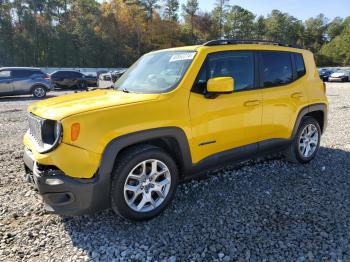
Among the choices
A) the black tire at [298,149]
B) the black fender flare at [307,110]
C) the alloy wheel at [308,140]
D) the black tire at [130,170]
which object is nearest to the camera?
the black tire at [130,170]

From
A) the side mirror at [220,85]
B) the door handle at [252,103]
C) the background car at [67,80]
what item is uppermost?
the side mirror at [220,85]

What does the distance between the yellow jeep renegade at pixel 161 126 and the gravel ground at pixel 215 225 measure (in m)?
0.32

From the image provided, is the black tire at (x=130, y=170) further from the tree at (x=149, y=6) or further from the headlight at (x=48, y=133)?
the tree at (x=149, y=6)

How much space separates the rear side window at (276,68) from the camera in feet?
14.0

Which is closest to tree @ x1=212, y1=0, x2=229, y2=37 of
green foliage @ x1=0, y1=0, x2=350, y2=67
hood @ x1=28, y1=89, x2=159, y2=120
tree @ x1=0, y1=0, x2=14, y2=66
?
green foliage @ x1=0, y1=0, x2=350, y2=67

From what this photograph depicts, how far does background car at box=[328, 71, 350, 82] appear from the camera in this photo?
99.6 ft

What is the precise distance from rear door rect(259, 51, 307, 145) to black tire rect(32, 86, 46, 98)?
1378cm

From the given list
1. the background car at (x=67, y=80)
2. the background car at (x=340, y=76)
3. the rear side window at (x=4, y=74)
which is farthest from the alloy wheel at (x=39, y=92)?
the background car at (x=340, y=76)

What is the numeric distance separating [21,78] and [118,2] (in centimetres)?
5635

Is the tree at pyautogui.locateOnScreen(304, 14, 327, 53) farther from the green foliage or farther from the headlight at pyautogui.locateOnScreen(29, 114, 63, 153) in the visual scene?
the headlight at pyautogui.locateOnScreen(29, 114, 63, 153)

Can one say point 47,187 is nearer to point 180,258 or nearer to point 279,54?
point 180,258

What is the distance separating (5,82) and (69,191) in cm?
1404

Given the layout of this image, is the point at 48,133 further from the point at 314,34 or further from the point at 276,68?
the point at 314,34

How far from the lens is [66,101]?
3.46 m
